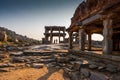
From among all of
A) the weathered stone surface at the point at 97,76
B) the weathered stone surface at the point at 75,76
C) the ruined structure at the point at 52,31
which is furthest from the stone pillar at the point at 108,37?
the ruined structure at the point at 52,31

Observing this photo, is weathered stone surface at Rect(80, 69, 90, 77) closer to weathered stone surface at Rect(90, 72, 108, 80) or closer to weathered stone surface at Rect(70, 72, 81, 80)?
weathered stone surface at Rect(70, 72, 81, 80)

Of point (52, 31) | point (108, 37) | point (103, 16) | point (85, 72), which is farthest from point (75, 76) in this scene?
point (52, 31)

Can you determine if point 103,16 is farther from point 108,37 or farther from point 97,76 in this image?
point 97,76

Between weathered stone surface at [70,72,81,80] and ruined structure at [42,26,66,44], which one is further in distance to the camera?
ruined structure at [42,26,66,44]

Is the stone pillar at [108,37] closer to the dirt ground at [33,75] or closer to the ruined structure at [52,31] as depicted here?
the dirt ground at [33,75]

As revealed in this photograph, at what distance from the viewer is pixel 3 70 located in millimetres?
9352

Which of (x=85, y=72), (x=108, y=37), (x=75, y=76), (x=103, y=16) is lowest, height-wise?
(x=75, y=76)

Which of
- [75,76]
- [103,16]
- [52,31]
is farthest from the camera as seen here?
[52,31]

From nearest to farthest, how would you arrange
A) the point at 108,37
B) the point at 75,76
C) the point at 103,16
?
the point at 75,76 → the point at 108,37 → the point at 103,16

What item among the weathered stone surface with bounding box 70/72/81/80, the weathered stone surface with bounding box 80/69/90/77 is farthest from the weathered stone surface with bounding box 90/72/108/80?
the weathered stone surface with bounding box 70/72/81/80

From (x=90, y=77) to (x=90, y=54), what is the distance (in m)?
3.90

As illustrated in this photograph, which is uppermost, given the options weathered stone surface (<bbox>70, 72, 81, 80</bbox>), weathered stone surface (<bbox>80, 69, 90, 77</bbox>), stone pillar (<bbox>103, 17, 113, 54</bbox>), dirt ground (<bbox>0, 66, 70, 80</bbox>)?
stone pillar (<bbox>103, 17, 113, 54</bbox>)

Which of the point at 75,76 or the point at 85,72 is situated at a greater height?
the point at 85,72

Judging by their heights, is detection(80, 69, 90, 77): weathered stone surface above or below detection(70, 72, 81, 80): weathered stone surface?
above
